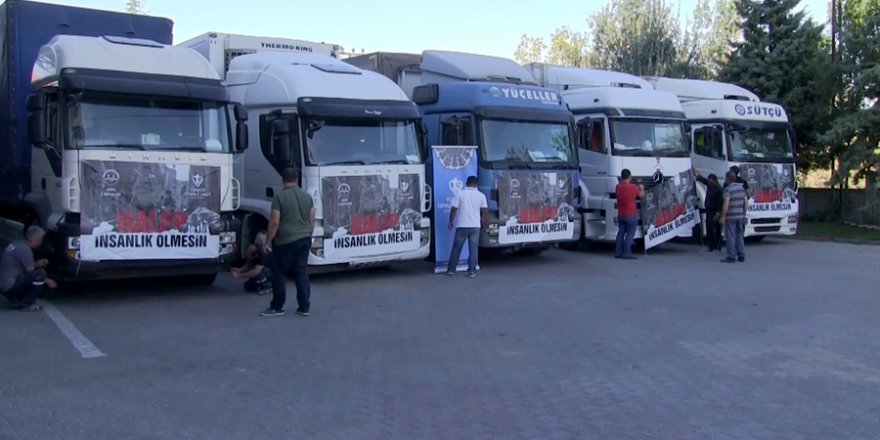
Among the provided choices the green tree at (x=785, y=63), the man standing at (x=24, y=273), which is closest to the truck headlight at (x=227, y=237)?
the man standing at (x=24, y=273)

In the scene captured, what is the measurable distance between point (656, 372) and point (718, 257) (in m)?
9.88

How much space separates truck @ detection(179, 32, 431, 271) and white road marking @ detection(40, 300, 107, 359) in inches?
132

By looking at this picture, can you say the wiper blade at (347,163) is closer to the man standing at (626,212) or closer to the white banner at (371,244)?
the white banner at (371,244)

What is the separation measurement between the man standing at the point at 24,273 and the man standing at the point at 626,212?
10.1 meters

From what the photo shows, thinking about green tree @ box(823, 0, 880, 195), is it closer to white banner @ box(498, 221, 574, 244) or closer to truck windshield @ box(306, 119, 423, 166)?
white banner @ box(498, 221, 574, 244)

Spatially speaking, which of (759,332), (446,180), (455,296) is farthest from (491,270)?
(759,332)

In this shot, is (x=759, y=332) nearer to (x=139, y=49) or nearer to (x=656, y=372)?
(x=656, y=372)

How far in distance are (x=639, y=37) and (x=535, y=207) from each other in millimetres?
22498

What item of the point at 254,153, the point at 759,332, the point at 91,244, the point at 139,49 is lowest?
the point at 759,332

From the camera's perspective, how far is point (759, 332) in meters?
9.27

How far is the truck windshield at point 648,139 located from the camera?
656 inches

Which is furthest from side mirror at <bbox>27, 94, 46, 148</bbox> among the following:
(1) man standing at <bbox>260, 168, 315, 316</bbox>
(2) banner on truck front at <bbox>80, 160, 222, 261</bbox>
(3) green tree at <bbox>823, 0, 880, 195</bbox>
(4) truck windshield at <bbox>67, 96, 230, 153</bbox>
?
(3) green tree at <bbox>823, 0, 880, 195</bbox>

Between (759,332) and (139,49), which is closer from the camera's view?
(759,332)

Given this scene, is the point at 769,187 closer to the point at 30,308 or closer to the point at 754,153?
the point at 754,153
